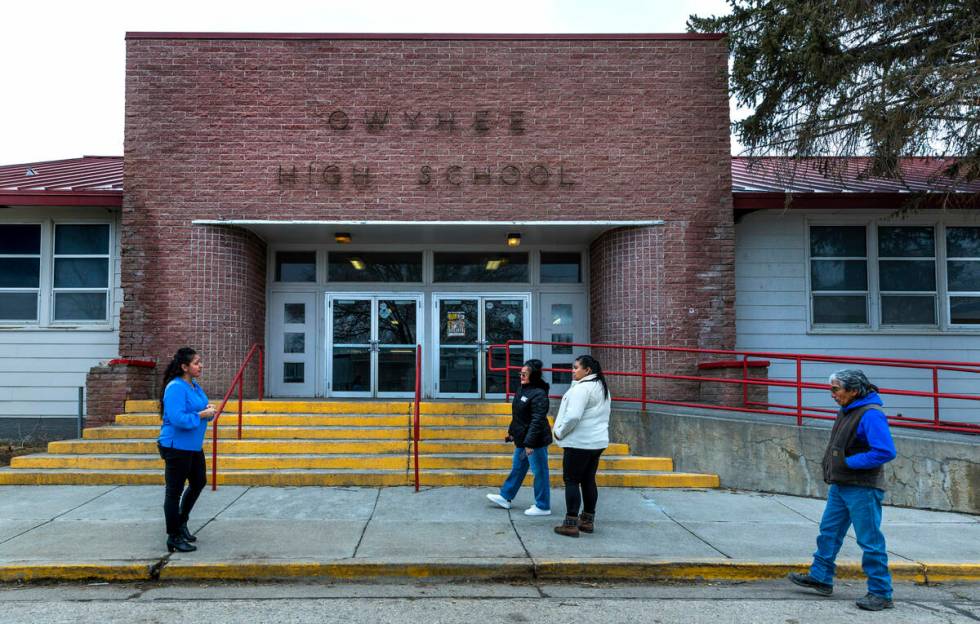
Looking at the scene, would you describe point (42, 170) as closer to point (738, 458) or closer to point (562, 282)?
point (562, 282)

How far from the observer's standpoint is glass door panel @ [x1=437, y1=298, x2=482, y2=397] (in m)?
13.6

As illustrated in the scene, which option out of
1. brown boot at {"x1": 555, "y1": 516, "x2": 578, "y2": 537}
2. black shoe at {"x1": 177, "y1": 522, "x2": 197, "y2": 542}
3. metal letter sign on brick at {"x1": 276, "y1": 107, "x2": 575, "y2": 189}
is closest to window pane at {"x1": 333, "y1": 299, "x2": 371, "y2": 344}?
metal letter sign on brick at {"x1": 276, "y1": 107, "x2": 575, "y2": 189}

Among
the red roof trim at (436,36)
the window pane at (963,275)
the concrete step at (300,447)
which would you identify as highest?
the red roof trim at (436,36)

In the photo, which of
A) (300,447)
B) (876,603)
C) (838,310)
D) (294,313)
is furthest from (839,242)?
(294,313)

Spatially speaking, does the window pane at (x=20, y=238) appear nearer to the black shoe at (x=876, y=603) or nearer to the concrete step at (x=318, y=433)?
the concrete step at (x=318, y=433)

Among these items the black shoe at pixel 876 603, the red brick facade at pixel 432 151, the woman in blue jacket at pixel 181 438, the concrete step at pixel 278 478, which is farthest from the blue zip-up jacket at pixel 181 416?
the red brick facade at pixel 432 151

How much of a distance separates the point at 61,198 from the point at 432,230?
6.05 meters

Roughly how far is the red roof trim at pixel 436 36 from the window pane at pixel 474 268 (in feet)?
12.6

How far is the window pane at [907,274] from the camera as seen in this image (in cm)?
1295

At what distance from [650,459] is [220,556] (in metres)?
5.70

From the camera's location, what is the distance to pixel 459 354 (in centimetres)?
1362

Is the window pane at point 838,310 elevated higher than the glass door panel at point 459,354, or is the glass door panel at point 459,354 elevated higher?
the window pane at point 838,310

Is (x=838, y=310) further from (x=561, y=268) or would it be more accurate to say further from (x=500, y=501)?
(x=500, y=501)

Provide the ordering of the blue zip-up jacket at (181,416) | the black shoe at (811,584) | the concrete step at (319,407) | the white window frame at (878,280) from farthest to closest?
the white window frame at (878,280)
the concrete step at (319,407)
the blue zip-up jacket at (181,416)
the black shoe at (811,584)
